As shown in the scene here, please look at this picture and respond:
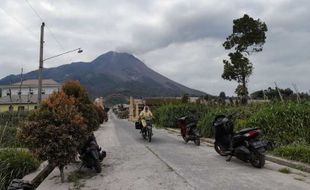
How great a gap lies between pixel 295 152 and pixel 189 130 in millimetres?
7608

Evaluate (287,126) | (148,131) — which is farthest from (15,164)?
(148,131)

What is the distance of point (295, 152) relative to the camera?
42.4 feet

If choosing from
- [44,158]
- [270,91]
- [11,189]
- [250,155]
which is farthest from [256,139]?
[270,91]

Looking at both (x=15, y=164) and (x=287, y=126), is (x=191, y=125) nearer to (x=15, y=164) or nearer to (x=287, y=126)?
(x=287, y=126)

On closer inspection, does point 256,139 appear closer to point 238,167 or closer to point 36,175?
point 238,167

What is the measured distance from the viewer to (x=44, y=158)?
1003 cm

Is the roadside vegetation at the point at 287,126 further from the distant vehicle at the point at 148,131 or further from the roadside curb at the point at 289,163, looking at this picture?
the distant vehicle at the point at 148,131

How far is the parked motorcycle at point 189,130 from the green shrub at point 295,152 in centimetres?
581

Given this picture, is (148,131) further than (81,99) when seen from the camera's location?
Yes

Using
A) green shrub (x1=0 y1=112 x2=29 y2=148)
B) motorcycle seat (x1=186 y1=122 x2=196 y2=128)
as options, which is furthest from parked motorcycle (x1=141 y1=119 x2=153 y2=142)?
green shrub (x1=0 y1=112 x2=29 y2=148)

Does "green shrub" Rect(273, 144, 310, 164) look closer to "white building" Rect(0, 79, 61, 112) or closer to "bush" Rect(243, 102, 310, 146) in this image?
"bush" Rect(243, 102, 310, 146)

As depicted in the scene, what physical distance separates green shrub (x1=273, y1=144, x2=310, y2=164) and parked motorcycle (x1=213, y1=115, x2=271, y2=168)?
3.32ft

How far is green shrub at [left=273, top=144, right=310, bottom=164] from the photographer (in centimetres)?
1235

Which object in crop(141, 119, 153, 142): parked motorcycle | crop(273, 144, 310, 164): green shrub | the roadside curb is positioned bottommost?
the roadside curb
